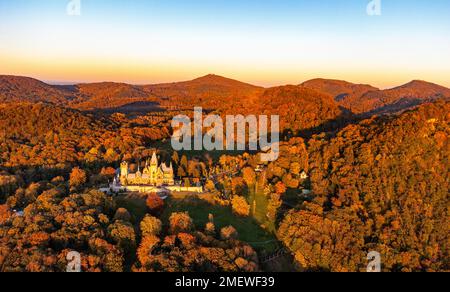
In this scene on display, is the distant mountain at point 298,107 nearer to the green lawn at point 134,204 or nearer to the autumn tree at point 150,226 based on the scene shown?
the green lawn at point 134,204

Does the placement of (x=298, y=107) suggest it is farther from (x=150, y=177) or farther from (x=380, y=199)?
(x=150, y=177)

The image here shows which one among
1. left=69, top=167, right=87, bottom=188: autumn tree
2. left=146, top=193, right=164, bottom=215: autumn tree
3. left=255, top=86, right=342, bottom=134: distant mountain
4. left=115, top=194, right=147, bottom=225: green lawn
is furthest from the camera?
left=255, top=86, right=342, bottom=134: distant mountain

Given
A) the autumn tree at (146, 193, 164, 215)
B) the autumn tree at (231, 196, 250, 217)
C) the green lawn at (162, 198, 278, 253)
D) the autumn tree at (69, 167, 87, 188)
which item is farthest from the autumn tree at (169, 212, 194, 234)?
the autumn tree at (69, 167, 87, 188)

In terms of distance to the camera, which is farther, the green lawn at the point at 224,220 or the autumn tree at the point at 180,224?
the green lawn at the point at 224,220

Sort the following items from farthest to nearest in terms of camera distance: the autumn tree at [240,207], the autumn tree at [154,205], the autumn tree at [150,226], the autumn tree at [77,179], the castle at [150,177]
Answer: the autumn tree at [77,179], the castle at [150,177], the autumn tree at [240,207], the autumn tree at [154,205], the autumn tree at [150,226]

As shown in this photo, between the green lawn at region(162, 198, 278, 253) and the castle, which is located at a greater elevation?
the castle

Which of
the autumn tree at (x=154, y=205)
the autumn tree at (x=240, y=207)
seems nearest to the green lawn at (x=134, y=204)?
the autumn tree at (x=154, y=205)

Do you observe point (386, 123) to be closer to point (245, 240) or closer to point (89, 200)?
point (245, 240)

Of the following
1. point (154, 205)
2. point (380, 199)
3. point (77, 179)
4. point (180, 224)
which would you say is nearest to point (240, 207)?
point (180, 224)

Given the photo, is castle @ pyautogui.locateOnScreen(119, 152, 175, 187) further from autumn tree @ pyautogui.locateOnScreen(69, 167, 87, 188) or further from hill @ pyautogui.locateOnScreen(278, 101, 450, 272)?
hill @ pyautogui.locateOnScreen(278, 101, 450, 272)
